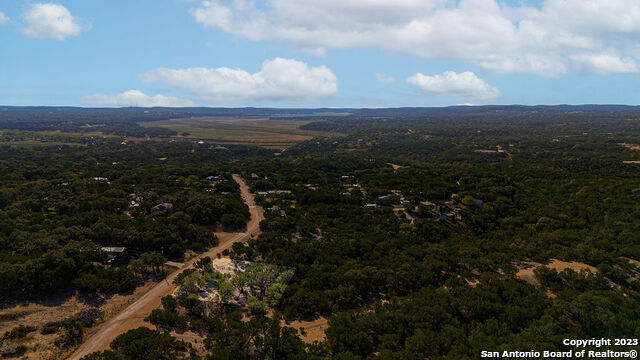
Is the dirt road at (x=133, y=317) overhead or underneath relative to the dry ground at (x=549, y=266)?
underneath

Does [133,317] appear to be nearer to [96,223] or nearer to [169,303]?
[169,303]

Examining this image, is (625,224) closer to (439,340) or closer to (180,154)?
(439,340)

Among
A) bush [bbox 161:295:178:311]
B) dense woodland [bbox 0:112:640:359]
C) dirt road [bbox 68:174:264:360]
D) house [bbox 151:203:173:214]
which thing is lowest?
dirt road [bbox 68:174:264:360]

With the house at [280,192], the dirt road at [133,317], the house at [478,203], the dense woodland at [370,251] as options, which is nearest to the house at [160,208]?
the dense woodland at [370,251]

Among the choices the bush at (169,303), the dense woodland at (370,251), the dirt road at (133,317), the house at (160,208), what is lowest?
the dirt road at (133,317)

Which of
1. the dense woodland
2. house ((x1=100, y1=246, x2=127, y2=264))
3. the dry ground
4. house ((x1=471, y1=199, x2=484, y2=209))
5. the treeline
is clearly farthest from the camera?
house ((x1=471, y1=199, x2=484, y2=209))

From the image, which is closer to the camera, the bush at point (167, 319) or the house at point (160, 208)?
the bush at point (167, 319)

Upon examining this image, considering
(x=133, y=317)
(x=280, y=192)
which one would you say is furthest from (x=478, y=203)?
(x=133, y=317)

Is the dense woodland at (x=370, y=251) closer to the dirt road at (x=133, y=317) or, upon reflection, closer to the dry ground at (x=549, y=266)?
the dry ground at (x=549, y=266)

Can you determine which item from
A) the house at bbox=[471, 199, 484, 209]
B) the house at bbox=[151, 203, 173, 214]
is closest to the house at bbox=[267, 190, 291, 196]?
the house at bbox=[151, 203, 173, 214]

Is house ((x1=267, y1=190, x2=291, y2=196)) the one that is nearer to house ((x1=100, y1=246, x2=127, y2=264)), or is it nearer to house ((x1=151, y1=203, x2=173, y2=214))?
house ((x1=151, y1=203, x2=173, y2=214))
